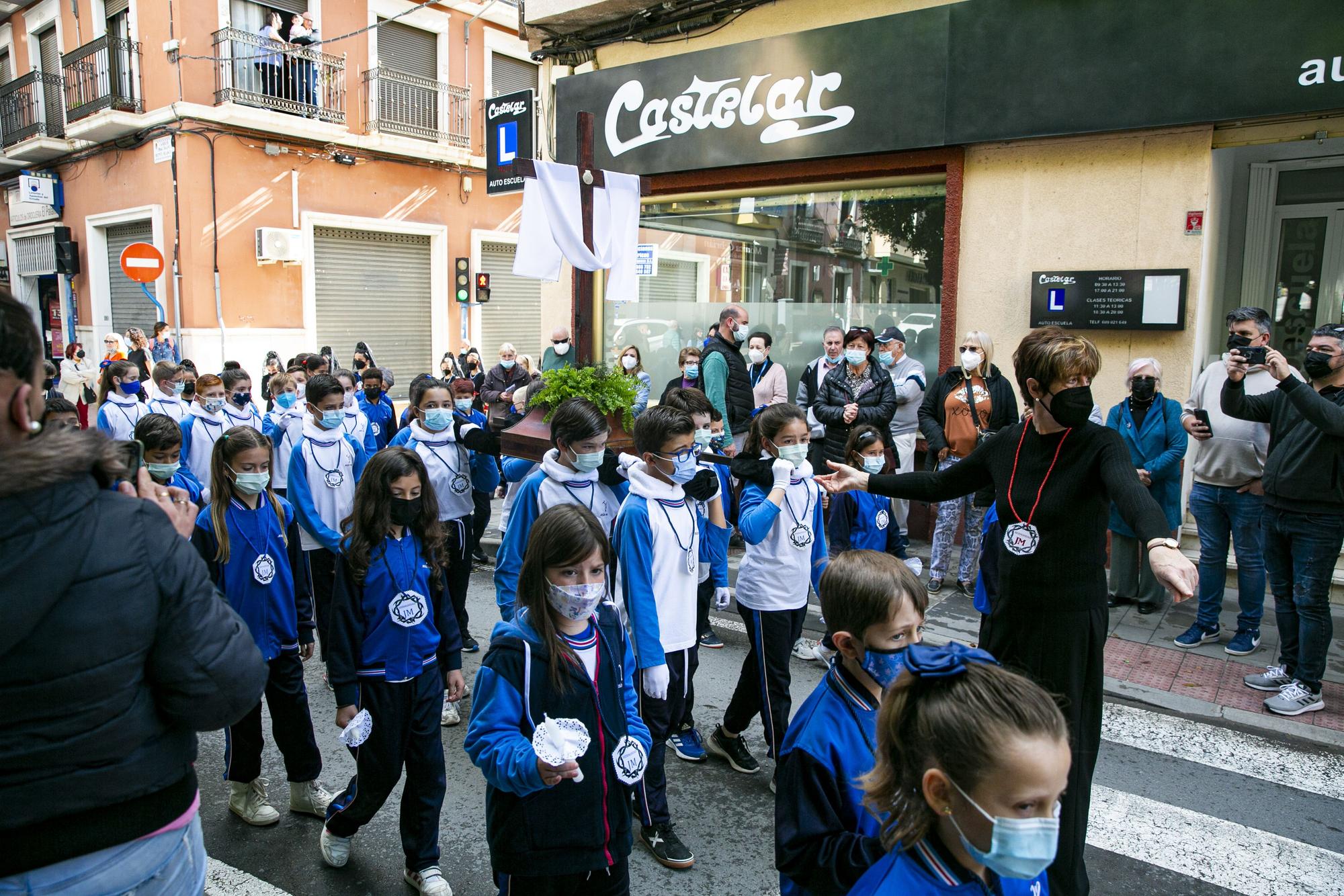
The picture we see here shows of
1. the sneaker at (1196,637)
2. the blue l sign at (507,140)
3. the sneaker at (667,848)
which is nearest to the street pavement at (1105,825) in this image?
the sneaker at (667,848)

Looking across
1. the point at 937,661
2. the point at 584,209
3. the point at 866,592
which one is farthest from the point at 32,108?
the point at 937,661

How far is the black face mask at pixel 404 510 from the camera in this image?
364 cm

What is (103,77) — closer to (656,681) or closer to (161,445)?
(161,445)

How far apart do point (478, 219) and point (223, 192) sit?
19.3 feet

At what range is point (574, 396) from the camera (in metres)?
5.33

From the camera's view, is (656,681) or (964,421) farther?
(964,421)

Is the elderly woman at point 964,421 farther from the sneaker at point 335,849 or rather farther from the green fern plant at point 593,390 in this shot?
the sneaker at point 335,849

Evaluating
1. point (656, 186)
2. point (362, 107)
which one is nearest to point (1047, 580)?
point (656, 186)

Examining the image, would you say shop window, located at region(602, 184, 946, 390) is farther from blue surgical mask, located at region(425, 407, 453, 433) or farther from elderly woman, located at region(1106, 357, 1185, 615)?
blue surgical mask, located at region(425, 407, 453, 433)

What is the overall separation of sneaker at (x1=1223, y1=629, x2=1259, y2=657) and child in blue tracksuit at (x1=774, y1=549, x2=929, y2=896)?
4.92 m

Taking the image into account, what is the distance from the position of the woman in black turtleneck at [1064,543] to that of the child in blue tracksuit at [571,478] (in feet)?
5.48

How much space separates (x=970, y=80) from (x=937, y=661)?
7.94 metres

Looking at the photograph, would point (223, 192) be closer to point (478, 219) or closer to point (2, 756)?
point (478, 219)

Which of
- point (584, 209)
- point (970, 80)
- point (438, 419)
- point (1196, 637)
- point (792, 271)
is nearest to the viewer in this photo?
point (438, 419)
